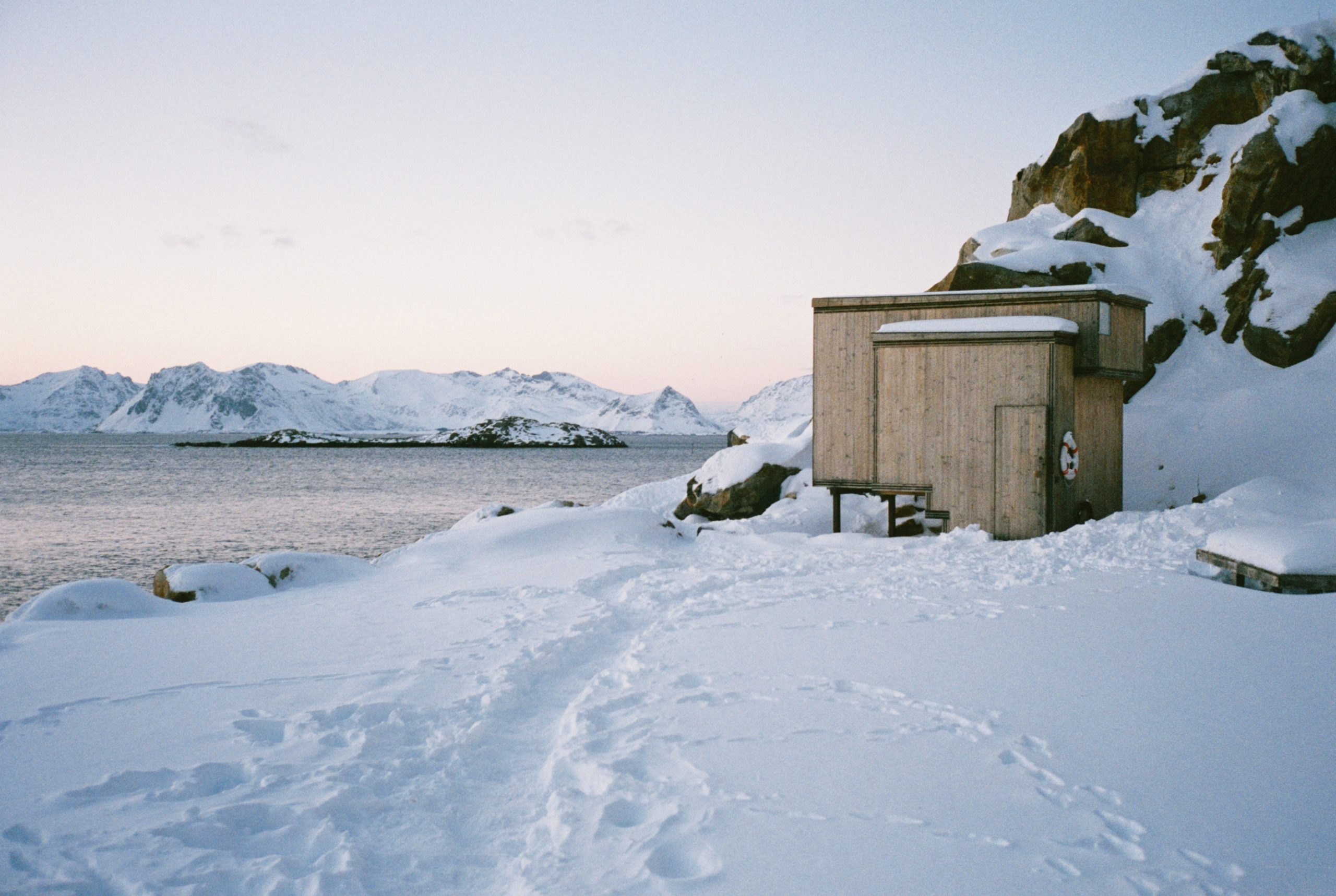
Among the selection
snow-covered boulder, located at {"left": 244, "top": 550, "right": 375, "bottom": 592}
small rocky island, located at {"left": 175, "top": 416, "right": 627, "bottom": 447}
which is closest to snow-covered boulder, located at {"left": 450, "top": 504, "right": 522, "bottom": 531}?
snow-covered boulder, located at {"left": 244, "top": 550, "right": 375, "bottom": 592}

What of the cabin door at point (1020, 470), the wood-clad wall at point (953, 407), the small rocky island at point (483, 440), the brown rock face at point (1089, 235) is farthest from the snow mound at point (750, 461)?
the small rocky island at point (483, 440)

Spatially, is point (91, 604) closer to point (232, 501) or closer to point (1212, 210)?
point (1212, 210)

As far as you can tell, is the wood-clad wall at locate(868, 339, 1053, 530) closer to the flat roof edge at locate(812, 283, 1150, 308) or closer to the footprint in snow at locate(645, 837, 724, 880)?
the flat roof edge at locate(812, 283, 1150, 308)

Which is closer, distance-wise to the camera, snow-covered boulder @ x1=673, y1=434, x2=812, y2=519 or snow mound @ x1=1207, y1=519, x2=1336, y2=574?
snow mound @ x1=1207, y1=519, x2=1336, y2=574

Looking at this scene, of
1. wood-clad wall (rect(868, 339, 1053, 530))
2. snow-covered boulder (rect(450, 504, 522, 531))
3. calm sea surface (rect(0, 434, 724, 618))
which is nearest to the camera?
wood-clad wall (rect(868, 339, 1053, 530))

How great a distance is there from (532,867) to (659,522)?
13.2m

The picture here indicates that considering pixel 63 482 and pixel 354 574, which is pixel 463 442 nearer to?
pixel 63 482

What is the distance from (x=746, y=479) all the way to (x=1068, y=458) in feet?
34.5

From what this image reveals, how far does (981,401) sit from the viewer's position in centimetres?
1535

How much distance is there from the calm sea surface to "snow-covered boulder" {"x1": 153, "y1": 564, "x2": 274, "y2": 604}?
409 inches

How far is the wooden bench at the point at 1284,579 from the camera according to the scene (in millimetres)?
9406

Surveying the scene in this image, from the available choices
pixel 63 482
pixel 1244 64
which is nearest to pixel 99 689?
pixel 1244 64

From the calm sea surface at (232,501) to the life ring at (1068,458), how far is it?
72.3 ft

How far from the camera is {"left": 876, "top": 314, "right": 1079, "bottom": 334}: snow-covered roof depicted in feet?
49.5
